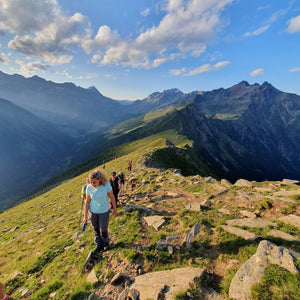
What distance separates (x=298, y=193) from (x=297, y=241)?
5802mm

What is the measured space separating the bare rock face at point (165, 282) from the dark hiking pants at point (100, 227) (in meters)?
2.63

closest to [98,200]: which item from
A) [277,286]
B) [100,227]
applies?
[100,227]

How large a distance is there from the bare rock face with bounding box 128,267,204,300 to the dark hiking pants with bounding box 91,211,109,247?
2628 millimetres

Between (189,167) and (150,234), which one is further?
(189,167)

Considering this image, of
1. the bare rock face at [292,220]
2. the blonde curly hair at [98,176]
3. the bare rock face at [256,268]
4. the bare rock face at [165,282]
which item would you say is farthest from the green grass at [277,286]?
the blonde curly hair at [98,176]

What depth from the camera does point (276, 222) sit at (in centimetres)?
845

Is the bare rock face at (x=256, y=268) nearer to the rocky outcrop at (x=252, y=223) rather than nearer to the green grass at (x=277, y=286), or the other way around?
the green grass at (x=277, y=286)

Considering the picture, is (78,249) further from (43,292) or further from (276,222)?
(276,222)

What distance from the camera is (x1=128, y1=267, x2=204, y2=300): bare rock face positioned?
5.13 m

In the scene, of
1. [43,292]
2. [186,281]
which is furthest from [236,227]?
[43,292]

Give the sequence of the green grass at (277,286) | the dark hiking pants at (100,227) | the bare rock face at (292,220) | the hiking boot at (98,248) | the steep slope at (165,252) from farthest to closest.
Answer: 1. the bare rock face at (292,220)
2. the hiking boot at (98,248)
3. the dark hiking pants at (100,227)
4. the steep slope at (165,252)
5. the green grass at (277,286)

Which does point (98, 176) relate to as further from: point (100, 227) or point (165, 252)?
point (165, 252)

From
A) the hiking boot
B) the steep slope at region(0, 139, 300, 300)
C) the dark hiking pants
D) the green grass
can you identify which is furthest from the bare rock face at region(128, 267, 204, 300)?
the hiking boot

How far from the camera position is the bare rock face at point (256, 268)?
188 inches
